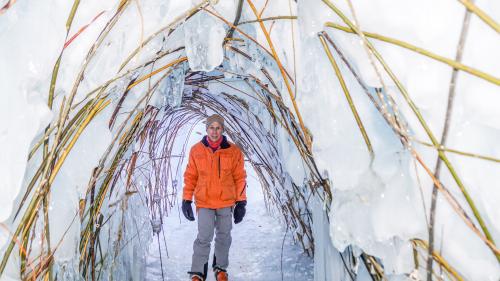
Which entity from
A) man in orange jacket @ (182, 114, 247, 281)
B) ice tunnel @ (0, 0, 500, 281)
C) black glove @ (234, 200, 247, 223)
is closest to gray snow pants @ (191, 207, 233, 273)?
man in orange jacket @ (182, 114, 247, 281)

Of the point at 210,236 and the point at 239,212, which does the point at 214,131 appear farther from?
the point at 210,236

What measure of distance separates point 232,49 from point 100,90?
93 centimetres

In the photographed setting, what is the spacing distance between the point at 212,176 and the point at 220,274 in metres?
0.94

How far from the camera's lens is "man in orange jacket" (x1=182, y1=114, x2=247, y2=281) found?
3482 mm

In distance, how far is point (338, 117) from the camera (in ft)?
4.33

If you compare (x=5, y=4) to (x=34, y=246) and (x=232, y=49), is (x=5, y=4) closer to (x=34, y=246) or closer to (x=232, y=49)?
(x=34, y=246)

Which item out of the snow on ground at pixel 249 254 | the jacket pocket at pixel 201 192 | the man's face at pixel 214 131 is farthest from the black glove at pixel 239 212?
the man's face at pixel 214 131

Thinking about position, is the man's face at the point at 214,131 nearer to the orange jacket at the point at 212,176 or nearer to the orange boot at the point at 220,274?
the orange jacket at the point at 212,176

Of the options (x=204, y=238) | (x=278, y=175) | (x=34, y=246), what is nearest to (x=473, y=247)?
(x=34, y=246)

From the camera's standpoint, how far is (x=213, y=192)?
3543mm

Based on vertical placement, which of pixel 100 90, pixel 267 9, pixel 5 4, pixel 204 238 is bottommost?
pixel 204 238

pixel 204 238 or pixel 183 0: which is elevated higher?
pixel 183 0

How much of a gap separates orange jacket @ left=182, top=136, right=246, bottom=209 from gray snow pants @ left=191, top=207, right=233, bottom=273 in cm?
8

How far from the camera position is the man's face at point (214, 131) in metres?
3.55
